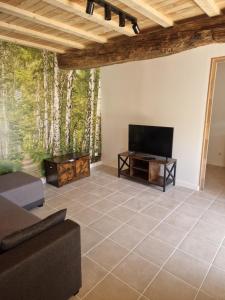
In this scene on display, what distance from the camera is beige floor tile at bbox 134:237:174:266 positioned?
2.22 m

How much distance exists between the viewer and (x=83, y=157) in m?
4.42

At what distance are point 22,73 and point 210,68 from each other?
3.20 metres

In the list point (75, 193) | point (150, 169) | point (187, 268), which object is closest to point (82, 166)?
point (75, 193)

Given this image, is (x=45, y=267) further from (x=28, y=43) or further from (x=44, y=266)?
(x=28, y=43)

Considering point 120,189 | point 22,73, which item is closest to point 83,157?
point 120,189

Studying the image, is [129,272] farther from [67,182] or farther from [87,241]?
[67,182]

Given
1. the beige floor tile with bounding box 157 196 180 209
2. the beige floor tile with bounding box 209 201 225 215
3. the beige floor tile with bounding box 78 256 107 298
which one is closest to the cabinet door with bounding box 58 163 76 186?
the beige floor tile with bounding box 157 196 180 209

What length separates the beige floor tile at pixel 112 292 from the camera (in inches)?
69.9

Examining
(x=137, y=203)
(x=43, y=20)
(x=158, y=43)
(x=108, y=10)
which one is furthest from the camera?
(x=137, y=203)

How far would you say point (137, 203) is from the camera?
3.41 m

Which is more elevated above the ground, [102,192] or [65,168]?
[65,168]

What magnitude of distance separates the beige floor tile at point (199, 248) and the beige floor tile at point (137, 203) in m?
0.90

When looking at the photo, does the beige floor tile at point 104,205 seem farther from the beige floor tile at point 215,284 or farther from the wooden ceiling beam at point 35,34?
the wooden ceiling beam at point 35,34

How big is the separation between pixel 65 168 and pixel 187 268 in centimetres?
275
